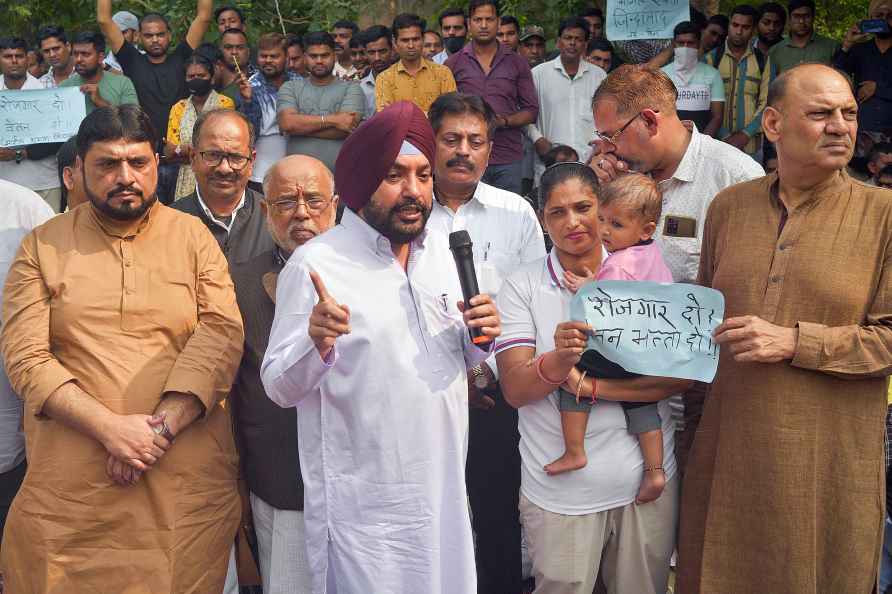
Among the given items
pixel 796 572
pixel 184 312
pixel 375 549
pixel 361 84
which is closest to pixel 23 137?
pixel 361 84

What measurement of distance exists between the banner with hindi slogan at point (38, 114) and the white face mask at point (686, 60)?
5178mm

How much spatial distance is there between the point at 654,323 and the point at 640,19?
5.24 m

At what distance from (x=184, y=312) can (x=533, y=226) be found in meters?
1.84

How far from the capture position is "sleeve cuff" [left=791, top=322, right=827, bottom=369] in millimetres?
3205

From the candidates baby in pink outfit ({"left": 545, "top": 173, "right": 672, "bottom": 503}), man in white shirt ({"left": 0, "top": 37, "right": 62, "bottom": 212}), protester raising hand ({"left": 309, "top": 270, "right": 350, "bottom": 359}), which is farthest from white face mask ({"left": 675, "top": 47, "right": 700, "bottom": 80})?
protester raising hand ({"left": 309, "top": 270, "right": 350, "bottom": 359})

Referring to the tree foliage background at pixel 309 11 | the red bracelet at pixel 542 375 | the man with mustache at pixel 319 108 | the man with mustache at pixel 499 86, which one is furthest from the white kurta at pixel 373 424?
the tree foliage background at pixel 309 11

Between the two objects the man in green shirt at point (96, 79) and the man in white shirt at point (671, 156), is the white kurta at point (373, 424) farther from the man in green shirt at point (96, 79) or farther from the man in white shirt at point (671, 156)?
the man in green shirt at point (96, 79)

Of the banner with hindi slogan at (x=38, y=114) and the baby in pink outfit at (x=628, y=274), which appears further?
the banner with hindi slogan at (x=38, y=114)

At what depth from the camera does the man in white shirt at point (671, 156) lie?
4.08 meters

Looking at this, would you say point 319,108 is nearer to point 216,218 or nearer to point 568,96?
point 568,96

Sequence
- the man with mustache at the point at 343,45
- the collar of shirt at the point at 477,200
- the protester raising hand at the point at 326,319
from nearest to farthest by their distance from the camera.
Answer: the protester raising hand at the point at 326,319 → the collar of shirt at the point at 477,200 → the man with mustache at the point at 343,45

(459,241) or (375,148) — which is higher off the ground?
(375,148)

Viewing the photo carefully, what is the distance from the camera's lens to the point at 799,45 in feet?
29.1

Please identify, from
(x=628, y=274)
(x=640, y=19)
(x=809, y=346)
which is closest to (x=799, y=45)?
(x=640, y=19)
